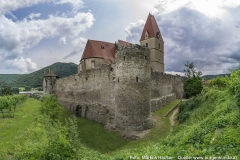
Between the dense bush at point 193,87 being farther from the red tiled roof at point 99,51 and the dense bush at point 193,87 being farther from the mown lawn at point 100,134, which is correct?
the red tiled roof at point 99,51

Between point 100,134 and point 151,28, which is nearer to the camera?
point 100,134

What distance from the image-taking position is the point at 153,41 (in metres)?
42.1

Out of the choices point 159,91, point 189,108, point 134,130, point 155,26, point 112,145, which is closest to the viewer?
point 112,145

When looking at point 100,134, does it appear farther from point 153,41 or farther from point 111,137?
point 153,41

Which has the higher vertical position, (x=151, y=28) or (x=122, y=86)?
(x=151, y=28)

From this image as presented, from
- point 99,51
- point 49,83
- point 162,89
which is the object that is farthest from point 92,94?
point 49,83

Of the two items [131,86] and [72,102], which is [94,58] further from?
[131,86]

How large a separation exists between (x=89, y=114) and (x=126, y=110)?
9.90 m

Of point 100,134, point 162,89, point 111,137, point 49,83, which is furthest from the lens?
point 49,83

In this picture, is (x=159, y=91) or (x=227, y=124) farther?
(x=159, y=91)

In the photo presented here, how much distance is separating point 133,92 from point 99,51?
18676 millimetres

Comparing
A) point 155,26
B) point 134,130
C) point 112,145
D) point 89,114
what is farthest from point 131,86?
point 155,26

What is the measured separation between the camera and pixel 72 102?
33.9m

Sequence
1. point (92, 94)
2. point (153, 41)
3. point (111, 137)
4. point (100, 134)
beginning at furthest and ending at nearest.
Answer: point (153, 41)
point (92, 94)
point (100, 134)
point (111, 137)
